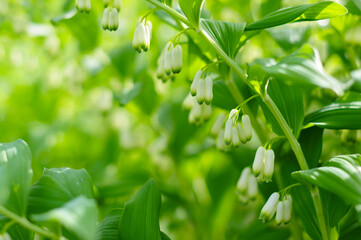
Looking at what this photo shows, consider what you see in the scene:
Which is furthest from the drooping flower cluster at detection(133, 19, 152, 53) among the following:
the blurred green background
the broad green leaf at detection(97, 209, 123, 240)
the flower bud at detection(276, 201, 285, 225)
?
the flower bud at detection(276, 201, 285, 225)

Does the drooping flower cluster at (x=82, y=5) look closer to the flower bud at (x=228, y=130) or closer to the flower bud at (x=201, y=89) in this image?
the flower bud at (x=201, y=89)

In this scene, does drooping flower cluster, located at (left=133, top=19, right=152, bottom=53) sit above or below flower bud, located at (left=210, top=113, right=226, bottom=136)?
above

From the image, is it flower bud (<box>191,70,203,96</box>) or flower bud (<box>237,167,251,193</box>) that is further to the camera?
flower bud (<box>237,167,251,193</box>)

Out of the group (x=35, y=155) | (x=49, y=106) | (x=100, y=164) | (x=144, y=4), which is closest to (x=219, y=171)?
(x=100, y=164)

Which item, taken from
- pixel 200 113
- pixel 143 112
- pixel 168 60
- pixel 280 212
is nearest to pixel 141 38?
pixel 168 60

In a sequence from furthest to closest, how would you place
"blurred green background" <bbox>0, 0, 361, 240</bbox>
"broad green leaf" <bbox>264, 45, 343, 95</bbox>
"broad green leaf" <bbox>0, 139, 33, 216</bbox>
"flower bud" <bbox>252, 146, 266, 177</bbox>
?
"blurred green background" <bbox>0, 0, 361, 240</bbox> < "flower bud" <bbox>252, 146, 266, 177</bbox> < "broad green leaf" <bbox>0, 139, 33, 216</bbox> < "broad green leaf" <bbox>264, 45, 343, 95</bbox>

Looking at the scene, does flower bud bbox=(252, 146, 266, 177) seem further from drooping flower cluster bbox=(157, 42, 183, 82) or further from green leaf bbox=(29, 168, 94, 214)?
green leaf bbox=(29, 168, 94, 214)

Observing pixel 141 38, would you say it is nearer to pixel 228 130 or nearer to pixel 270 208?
pixel 228 130
